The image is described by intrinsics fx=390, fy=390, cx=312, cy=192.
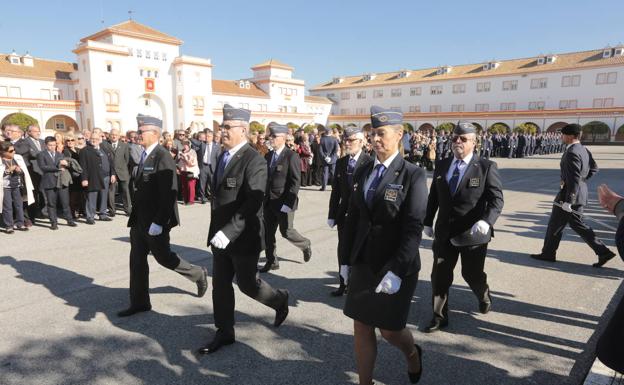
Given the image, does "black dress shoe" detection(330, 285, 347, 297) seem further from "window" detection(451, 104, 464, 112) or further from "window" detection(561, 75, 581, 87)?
"window" detection(451, 104, 464, 112)

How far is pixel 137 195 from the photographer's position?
13.0 feet

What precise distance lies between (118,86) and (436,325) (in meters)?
56.0

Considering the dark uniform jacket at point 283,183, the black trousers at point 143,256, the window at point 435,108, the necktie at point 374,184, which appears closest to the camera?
the necktie at point 374,184

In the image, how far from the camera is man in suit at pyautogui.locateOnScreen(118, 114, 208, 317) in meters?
3.87

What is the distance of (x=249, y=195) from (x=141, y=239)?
140 centimetres

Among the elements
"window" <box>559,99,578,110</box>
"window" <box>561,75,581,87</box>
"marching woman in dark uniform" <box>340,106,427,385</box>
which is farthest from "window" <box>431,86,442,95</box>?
"marching woman in dark uniform" <box>340,106,427,385</box>

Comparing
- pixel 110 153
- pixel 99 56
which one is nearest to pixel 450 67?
pixel 99 56

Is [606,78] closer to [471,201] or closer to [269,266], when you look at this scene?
[471,201]

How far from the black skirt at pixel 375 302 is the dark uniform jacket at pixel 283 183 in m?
2.83

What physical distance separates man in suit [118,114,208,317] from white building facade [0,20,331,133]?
41071mm

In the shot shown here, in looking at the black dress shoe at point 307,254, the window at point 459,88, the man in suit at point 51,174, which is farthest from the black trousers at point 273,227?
the window at point 459,88

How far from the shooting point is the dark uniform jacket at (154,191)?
386 cm

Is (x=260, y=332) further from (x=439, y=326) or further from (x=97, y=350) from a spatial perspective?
(x=439, y=326)

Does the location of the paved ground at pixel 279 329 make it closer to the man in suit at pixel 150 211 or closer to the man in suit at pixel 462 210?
the man in suit at pixel 150 211
